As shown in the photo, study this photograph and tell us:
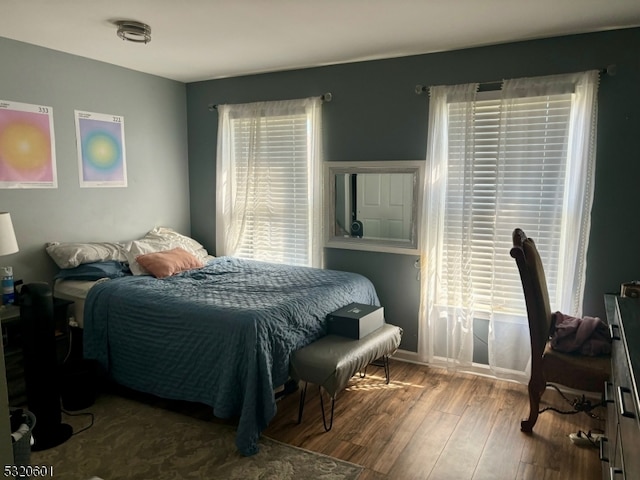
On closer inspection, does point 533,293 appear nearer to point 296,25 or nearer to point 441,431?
point 441,431

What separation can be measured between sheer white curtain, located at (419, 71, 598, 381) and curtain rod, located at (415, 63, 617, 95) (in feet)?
0.22

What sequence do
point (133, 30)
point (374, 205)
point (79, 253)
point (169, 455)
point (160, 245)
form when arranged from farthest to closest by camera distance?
point (160, 245) → point (374, 205) → point (79, 253) → point (133, 30) → point (169, 455)

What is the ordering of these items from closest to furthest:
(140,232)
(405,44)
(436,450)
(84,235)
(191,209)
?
(436,450), (405,44), (84,235), (140,232), (191,209)

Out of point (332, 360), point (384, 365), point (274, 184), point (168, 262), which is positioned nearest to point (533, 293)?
point (332, 360)

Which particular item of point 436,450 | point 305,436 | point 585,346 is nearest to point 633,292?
point 585,346

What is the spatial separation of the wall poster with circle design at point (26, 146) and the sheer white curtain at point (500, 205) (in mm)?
2846

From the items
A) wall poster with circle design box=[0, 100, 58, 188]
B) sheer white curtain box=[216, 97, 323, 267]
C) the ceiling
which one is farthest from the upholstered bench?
wall poster with circle design box=[0, 100, 58, 188]

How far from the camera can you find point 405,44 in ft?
10.8

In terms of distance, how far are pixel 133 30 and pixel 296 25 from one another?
39.9 inches

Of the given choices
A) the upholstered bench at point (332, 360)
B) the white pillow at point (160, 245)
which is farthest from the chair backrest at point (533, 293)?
the white pillow at point (160, 245)

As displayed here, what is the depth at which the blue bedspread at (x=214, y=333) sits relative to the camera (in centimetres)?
251

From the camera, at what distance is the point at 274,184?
424cm

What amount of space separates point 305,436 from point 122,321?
1.40 meters

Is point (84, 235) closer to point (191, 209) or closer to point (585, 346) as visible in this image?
point (191, 209)
